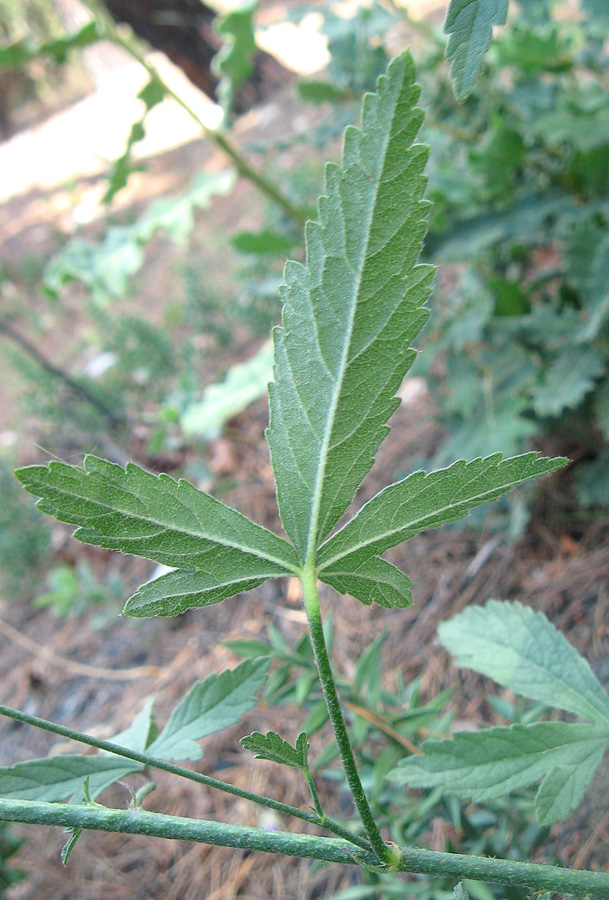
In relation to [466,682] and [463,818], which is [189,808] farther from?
[463,818]

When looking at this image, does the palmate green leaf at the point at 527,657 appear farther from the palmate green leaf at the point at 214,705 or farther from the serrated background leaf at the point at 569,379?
the serrated background leaf at the point at 569,379

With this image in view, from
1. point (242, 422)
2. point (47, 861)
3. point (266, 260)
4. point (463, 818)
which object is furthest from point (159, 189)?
point (463, 818)

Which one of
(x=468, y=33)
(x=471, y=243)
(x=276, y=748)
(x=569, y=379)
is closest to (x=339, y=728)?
(x=276, y=748)

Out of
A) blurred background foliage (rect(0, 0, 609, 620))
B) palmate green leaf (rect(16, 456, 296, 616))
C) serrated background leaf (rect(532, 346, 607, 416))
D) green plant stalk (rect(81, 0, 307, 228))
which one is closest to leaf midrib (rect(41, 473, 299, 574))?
palmate green leaf (rect(16, 456, 296, 616))

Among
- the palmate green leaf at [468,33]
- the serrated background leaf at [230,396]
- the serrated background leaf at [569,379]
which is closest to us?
the palmate green leaf at [468,33]

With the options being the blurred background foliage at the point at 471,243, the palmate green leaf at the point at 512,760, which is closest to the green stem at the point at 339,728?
the palmate green leaf at the point at 512,760

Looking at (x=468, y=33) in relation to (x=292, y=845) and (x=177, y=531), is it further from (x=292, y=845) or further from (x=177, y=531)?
(x=292, y=845)

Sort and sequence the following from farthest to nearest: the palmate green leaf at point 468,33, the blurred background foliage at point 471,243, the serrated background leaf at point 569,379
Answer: the blurred background foliage at point 471,243 → the serrated background leaf at point 569,379 → the palmate green leaf at point 468,33

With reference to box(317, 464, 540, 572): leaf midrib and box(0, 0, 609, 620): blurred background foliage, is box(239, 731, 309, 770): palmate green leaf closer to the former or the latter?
box(317, 464, 540, 572): leaf midrib
